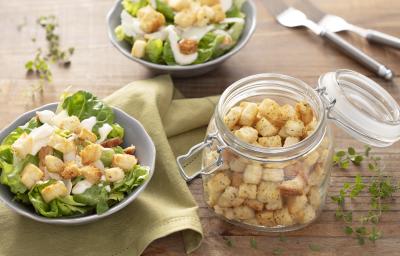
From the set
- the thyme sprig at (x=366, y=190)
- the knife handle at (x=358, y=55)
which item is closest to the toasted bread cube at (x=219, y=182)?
the thyme sprig at (x=366, y=190)

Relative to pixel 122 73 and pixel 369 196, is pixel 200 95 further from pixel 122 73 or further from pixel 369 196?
pixel 369 196

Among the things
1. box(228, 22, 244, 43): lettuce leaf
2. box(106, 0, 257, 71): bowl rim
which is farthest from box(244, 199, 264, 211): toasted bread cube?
box(228, 22, 244, 43): lettuce leaf

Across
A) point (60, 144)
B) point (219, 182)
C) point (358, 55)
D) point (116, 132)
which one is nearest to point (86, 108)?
point (116, 132)

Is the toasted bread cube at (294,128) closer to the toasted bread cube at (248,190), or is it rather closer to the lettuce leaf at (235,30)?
the toasted bread cube at (248,190)

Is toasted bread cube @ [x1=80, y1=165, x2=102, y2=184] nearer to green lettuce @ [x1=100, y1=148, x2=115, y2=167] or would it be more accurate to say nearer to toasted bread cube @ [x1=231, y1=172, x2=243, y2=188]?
green lettuce @ [x1=100, y1=148, x2=115, y2=167]

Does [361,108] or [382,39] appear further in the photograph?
[382,39]

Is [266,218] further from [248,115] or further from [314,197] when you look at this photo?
[248,115]

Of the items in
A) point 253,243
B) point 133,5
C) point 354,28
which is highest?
point 133,5

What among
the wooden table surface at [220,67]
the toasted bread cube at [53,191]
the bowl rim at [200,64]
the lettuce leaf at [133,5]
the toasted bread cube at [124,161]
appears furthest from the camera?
the lettuce leaf at [133,5]
